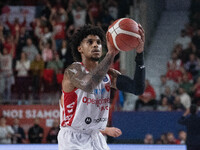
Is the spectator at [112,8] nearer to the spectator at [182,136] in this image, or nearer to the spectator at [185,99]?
the spectator at [185,99]

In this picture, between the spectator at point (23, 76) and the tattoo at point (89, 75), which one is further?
the spectator at point (23, 76)

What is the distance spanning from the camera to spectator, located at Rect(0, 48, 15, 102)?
38.6 feet

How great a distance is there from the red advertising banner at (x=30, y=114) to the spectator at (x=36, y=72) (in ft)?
2.21

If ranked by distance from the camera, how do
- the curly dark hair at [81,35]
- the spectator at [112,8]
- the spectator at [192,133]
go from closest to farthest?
the curly dark hair at [81,35] → the spectator at [192,133] → the spectator at [112,8]

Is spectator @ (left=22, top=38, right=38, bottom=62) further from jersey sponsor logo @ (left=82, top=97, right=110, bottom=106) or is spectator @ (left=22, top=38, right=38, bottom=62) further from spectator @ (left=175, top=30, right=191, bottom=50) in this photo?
jersey sponsor logo @ (left=82, top=97, right=110, bottom=106)

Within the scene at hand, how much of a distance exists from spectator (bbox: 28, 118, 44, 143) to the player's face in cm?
643

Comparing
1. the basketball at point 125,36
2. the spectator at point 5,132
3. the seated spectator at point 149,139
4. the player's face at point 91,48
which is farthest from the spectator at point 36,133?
the basketball at point 125,36

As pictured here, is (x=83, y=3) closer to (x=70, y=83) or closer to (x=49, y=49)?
(x=49, y=49)

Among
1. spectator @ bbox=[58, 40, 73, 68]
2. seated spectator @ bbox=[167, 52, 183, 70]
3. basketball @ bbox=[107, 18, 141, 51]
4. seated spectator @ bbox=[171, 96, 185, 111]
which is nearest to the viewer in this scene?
basketball @ bbox=[107, 18, 141, 51]

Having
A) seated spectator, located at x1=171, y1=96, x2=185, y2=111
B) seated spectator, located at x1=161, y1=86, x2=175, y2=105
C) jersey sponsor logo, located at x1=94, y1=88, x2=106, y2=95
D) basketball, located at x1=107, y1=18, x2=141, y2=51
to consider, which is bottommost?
seated spectator, located at x1=171, y1=96, x2=185, y2=111

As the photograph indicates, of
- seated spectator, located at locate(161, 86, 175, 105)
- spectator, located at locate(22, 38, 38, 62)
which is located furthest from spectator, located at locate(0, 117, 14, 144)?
seated spectator, located at locate(161, 86, 175, 105)

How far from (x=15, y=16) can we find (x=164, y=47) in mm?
5105

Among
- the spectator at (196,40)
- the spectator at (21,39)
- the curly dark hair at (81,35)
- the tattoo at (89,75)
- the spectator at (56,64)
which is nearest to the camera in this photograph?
the tattoo at (89,75)

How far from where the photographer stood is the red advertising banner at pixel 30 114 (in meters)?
10.8
